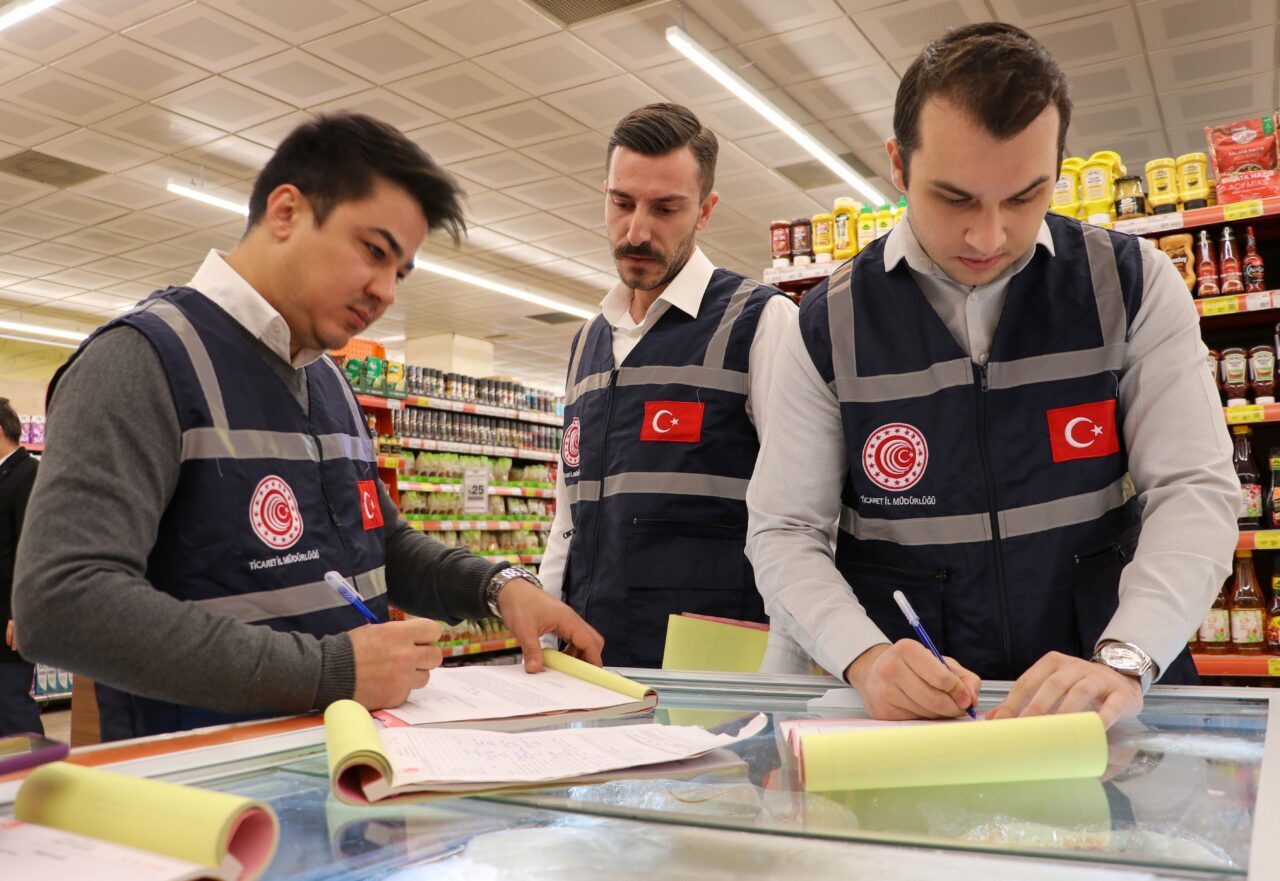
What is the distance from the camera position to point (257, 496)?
1.39 m

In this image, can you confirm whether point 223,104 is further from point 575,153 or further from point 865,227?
point 865,227

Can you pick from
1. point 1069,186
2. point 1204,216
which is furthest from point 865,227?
point 1204,216

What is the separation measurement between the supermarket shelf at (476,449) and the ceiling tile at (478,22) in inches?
101

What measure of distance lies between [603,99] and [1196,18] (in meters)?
3.79

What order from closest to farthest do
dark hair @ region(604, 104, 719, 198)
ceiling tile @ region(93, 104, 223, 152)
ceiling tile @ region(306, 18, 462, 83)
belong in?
dark hair @ region(604, 104, 719, 198) < ceiling tile @ region(306, 18, 462, 83) < ceiling tile @ region(93, 104, 223, 152)

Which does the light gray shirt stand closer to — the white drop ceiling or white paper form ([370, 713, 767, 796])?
white paper form ([370, 713, 767, 796])

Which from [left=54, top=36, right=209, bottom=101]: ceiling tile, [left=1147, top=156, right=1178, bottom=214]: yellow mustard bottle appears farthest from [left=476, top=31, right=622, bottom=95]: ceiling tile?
[left=1147, top=156, right=1178, bottom=214]: yellow mustard bottle

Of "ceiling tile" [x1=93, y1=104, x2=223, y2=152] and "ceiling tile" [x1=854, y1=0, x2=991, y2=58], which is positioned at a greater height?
"ceiling tile" [x1=93, y1=104, x2=223, y2=152]

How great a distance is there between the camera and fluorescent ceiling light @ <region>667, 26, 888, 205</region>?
591 cm

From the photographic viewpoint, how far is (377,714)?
3.73 ft

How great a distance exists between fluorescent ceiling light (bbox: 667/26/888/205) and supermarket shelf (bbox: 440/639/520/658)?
400 cm

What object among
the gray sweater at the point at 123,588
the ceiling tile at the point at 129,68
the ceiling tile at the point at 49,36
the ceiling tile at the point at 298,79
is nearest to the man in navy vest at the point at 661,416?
the gray sweater at the point at 123,588

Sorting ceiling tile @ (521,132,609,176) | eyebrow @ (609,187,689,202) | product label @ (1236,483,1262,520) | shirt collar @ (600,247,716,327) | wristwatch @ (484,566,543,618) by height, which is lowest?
wristwatch @ (484,566,543,618)

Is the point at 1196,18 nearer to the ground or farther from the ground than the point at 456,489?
farther from the ground
